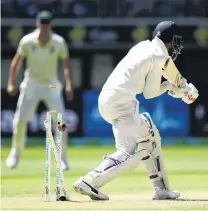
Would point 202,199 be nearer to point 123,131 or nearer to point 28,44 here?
point 123,131

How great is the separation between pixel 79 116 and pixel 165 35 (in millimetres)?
10589

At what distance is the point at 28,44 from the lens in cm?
1206

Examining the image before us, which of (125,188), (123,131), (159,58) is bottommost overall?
(125,188)

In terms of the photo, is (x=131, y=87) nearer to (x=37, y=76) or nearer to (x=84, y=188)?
(x=84, y=188)

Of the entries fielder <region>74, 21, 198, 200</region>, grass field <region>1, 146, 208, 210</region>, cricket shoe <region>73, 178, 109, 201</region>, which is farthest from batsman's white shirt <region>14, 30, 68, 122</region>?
cricket shoe <region>73, 178, 109, 201</region>

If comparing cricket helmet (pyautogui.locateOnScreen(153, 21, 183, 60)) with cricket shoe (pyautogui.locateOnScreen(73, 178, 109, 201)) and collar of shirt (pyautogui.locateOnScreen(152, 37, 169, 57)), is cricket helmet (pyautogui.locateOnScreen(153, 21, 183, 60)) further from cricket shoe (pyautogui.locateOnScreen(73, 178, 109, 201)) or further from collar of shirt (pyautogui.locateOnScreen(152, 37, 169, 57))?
cricket shoe (pyautogui.locateOnScreen(73, 178, 109, 201))

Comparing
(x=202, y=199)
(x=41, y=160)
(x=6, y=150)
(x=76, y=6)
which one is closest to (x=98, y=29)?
(x=76, y=6)

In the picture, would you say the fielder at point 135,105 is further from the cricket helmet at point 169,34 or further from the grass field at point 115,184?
the grass field at point 115,184

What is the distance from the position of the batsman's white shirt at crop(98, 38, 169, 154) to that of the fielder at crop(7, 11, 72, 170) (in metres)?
3.95

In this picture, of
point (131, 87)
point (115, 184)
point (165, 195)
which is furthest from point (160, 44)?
point (115, 184)

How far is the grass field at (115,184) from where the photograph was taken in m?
7.44

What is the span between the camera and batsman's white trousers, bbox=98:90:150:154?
7801 mm

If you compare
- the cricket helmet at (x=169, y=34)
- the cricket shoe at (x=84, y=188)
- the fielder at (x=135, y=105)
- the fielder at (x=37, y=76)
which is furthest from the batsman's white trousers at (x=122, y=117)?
the fielder at (x=37, y=76)

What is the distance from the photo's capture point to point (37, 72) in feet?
39.6
